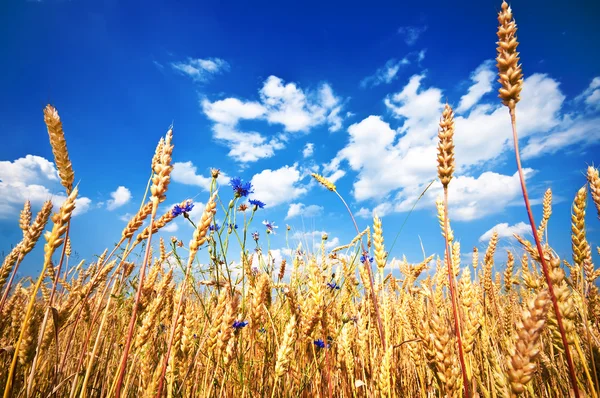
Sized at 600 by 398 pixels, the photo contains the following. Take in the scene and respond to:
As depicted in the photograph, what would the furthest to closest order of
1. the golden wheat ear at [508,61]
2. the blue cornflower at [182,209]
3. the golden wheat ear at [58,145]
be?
the blue cornflower at [182,209], the golden wheat ear at [58,145], the golden wheat ear at [508,61]

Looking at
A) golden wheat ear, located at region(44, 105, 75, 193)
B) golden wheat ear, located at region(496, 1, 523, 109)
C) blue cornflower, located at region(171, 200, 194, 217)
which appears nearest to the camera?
golden wheat ear, located at region(496, 1, 523, 109)

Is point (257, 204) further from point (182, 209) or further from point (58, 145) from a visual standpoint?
point (58, 145)

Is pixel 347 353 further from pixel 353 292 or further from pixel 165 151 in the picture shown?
pixel 165 151

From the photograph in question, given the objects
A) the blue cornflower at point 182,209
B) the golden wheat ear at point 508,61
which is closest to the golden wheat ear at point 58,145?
the blue cornflower at point 182,209

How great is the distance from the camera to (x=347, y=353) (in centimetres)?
206

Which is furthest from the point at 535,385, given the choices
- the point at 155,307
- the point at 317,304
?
the point at 155,307

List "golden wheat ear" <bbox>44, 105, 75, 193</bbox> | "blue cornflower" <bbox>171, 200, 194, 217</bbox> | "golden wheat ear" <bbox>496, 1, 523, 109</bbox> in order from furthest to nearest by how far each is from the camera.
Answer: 1. "blue cornflower" <bbox>171, 200, 194, 217</bbox>
2. "golden wheat ear" <bbox>44, 105, 75, 193</bbox>
3. "golden wheat ear" <bbox>496, 1, 523, 109</bbox>

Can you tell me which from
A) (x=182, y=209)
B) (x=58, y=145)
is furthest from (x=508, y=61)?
(x=182, y=209)

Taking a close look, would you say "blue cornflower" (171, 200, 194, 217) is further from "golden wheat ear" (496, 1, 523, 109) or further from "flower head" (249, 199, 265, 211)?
"golden wheat ear" (496, 1, 523, 109)

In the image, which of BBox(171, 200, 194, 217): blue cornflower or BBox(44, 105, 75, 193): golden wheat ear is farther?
BBox(171, 200, 194, 217): blue cornflower

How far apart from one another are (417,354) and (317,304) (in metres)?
1.08

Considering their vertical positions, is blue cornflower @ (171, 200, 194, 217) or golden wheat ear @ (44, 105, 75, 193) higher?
blue cornflower @ (171, 200, 194, 217)

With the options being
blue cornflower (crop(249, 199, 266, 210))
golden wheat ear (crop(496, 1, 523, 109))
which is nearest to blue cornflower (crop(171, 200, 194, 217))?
blue cornflower (crop(249, 199, 266, 210))

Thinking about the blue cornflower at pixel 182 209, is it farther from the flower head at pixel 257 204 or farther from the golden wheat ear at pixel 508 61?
the golden wheat ear at pixel 508 61
